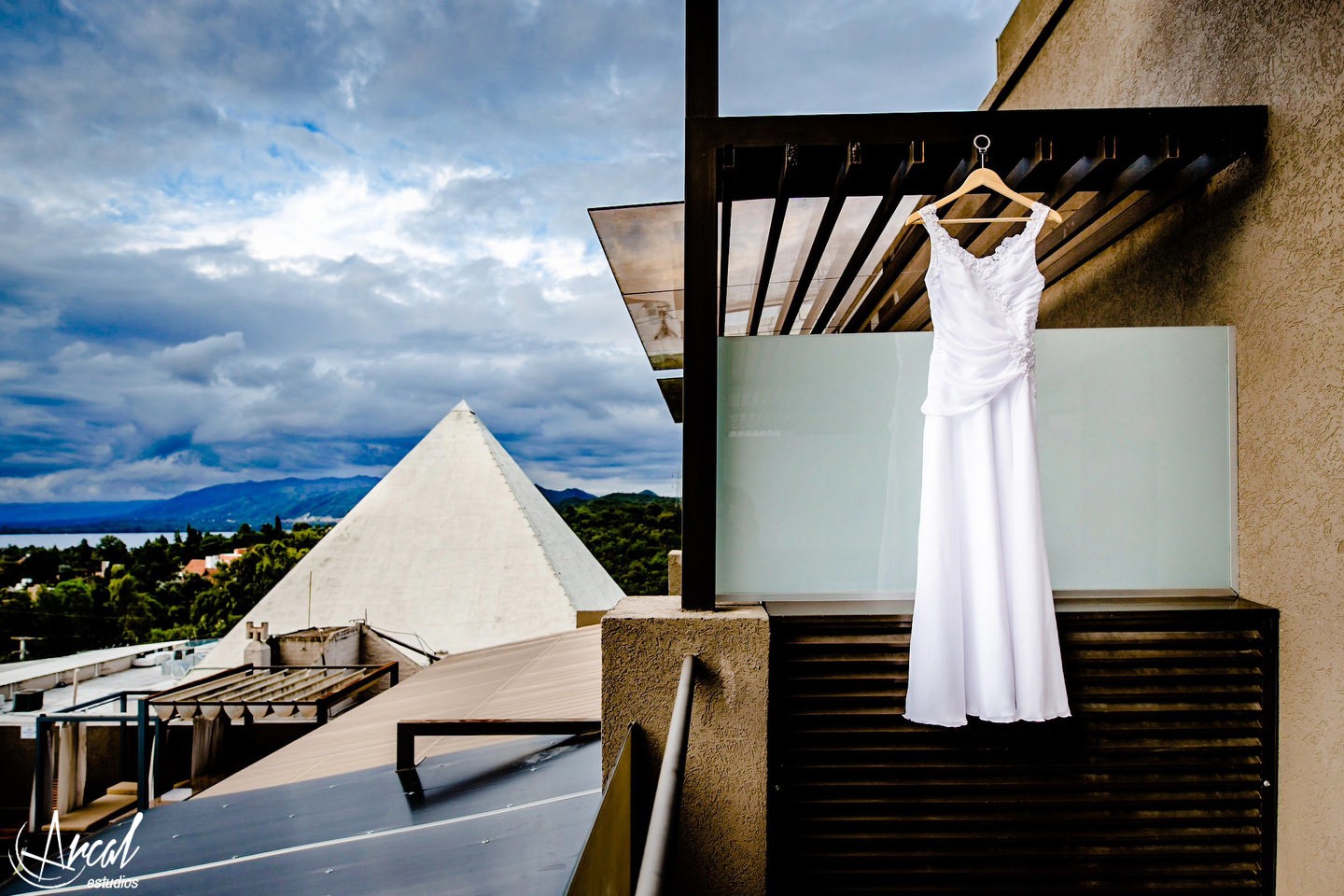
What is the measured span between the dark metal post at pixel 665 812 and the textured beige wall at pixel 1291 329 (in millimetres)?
1442

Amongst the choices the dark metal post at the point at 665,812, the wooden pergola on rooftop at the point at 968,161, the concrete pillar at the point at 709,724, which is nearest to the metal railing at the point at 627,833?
the dark metal post at the point at 665,812

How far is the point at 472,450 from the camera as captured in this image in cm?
3566

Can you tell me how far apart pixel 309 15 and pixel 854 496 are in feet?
218

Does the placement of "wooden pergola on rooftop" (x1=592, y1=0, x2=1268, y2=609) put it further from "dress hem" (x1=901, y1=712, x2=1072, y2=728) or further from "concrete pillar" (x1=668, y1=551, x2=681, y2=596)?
"concrete pillar" (x1=668, y1=551, x2=681, y2=596)

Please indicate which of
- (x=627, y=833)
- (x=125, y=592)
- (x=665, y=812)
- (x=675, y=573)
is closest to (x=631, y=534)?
(x=125, y=592)

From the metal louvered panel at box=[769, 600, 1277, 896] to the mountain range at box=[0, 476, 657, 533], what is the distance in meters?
84.2

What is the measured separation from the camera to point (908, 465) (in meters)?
1.85

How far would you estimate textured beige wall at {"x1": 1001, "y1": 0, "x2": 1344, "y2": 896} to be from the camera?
154 cm

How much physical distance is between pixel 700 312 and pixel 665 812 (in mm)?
1223

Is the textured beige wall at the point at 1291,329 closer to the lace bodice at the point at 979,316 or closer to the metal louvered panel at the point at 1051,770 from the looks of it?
the metal louvered panel at the point at 1051,770

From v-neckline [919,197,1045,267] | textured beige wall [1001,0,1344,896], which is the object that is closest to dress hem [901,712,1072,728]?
textured beige wall [1001,0,1344,896]

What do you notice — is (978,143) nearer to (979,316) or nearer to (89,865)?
(979,316)

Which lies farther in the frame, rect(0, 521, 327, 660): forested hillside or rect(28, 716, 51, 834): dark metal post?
rect(0, 521, 327, 660): forested hillside

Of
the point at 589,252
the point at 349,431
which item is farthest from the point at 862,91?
the point at 349,431
